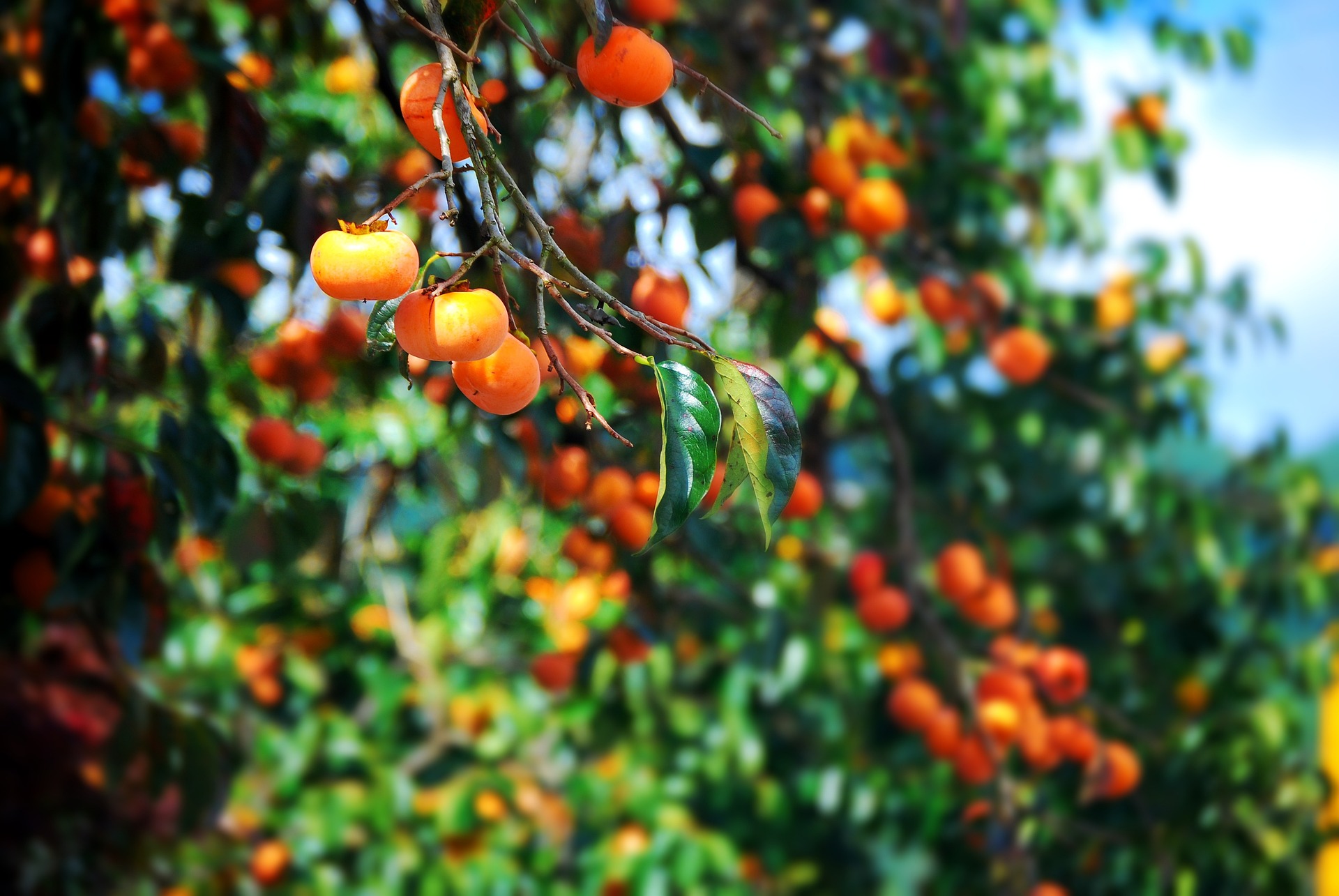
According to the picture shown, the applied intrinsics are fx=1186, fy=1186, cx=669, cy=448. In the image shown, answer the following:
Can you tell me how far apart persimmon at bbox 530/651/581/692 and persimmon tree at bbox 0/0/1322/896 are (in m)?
0.11

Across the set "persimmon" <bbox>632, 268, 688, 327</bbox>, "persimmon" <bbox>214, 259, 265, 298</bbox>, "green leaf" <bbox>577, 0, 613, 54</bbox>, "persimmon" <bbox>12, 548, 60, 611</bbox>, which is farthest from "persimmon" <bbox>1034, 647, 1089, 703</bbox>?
"green leaf" <bbox>577, 0, 613, 54</bbox>

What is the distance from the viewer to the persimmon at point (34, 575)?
4.22 ft

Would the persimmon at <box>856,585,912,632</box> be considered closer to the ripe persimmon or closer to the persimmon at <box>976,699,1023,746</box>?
the persimmon at <box>976,699,1023,746</box>

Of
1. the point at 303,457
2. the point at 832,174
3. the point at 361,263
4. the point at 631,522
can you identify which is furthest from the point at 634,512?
the point at 361,263

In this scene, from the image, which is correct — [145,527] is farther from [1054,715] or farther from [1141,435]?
[1141,435]

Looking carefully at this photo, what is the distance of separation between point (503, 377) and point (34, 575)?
3.00ft

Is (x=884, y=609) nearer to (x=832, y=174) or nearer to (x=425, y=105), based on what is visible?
(x=832, y=174)

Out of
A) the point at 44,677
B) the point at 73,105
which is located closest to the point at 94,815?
the point at 44,677

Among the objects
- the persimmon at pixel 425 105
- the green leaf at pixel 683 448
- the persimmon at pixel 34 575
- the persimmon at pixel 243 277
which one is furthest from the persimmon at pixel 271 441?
the green leaf at pixel 683 448

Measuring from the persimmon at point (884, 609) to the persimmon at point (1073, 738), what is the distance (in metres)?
0.29

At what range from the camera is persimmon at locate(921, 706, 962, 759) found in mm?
1881

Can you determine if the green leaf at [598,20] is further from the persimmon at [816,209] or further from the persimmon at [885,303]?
the persimmon at [885,303]

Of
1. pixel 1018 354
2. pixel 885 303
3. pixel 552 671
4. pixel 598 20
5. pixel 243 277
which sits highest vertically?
pixel 885 303

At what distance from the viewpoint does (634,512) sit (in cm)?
139
